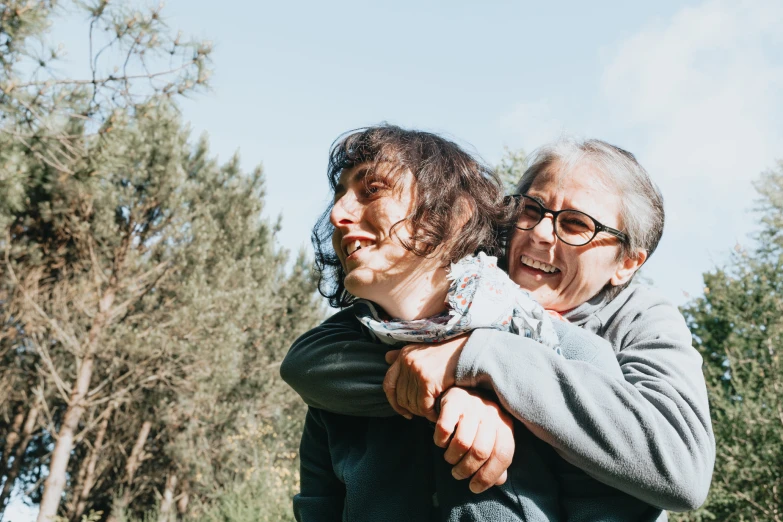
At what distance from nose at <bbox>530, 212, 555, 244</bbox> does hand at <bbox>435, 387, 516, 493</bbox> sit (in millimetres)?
531

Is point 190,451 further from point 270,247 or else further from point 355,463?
point 355,463

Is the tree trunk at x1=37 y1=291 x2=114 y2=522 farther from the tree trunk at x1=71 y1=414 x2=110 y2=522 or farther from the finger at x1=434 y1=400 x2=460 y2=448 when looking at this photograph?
the finger at x1=434 y1=400 x2=460 y2=448

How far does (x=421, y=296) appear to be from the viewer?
128 centimetres

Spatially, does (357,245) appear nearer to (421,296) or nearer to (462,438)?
(421,296)

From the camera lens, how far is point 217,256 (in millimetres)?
15203

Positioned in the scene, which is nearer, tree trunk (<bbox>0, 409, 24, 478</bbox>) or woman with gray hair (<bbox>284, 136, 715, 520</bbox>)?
woman with gray hair (<bbox>284, 136, 715, 520</bbox>)

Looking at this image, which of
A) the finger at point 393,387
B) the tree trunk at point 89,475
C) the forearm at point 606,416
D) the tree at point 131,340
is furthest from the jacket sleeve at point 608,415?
the tree trunk at point 89,475

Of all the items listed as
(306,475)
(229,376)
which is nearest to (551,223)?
(306,475)

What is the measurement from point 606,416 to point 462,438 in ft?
0.76

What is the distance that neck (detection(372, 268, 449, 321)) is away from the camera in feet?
4.19

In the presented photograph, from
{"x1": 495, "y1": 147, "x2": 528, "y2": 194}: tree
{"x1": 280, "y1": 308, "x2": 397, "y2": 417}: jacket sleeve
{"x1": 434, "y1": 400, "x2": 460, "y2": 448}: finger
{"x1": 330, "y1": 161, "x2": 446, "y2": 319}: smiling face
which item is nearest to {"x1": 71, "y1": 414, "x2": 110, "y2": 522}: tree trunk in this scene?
{"x1": 495, "y1": 147, "x2": 528, "y2": 194}: tree

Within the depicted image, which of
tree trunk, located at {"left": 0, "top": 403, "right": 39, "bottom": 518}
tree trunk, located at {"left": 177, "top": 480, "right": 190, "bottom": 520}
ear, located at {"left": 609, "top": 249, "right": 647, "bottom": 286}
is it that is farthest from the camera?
tree trunk, located at {"left": 177, "top": 480, "right": 190, "bottom": 520}

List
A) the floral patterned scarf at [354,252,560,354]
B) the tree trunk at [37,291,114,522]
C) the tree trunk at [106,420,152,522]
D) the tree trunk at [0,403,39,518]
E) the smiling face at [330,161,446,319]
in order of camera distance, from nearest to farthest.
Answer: the floral patterned scarf at [354,252,560,354] < the smiling face at [330,161,446,319] < the tree trunk at [37,291,114,522] < the tree trunk at [0,403,39,518] < the tree trunk at [106,420,152,522]

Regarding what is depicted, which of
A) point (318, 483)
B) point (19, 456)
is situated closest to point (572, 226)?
point (318, 483)
